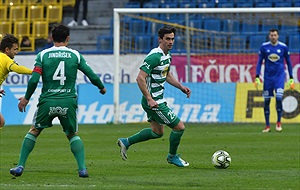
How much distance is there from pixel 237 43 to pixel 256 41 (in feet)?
2.47

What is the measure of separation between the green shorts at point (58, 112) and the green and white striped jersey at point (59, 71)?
80mm

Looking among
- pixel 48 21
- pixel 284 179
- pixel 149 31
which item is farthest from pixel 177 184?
pixel 48 21

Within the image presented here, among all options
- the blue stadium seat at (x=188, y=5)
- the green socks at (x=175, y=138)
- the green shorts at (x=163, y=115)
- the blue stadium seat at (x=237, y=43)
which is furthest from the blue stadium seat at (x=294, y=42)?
the green shorts at (x=163, y=115)

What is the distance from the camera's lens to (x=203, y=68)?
24422mm

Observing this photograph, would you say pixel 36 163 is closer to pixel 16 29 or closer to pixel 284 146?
pixel 284 146

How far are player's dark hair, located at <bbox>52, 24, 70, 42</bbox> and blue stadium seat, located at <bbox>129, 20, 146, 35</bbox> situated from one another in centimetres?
1629

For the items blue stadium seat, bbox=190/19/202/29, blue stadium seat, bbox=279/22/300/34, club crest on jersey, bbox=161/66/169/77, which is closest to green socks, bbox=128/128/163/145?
club crest on jersey, bbox=161/66/169/77

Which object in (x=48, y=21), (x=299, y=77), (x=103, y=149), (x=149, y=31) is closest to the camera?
(x=103, y=149)

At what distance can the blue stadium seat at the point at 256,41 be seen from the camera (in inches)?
1009

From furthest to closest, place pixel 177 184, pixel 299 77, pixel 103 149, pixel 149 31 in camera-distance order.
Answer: pixel 149 31
pixel 299 77
pixel 103 149
pixel 177 184

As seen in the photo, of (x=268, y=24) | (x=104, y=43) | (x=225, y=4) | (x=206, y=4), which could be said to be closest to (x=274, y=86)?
(x=268, y=24)

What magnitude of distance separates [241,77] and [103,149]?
9.98m

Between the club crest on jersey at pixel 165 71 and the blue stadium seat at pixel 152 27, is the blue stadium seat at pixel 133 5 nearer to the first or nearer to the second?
the blue stadium seat at pixel 152 27

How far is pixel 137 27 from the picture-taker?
2664 centimetres
